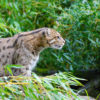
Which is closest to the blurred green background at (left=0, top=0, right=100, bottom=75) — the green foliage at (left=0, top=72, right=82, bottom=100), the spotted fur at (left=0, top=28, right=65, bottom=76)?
the spotted fur at (left=0, top=28, right=65, bottom=76)

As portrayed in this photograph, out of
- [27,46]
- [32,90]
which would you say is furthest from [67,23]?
[32,90]

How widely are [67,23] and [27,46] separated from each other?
1761 mm

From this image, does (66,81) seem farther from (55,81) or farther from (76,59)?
(76,59)

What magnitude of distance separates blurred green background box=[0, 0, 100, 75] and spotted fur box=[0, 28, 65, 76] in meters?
0.57

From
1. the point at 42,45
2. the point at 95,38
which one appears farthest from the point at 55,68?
the point at 42,45

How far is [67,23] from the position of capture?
8.35m

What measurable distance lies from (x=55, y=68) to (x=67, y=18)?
2.36 metres

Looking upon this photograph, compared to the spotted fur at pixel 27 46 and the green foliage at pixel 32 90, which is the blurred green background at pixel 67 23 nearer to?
the spotted fur at pixel 27 46

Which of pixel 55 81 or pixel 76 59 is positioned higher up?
pixel 55 81

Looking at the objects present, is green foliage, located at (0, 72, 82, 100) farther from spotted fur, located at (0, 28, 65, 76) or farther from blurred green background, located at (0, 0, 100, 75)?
blurred green background, located at (0, 0, 100, 75)

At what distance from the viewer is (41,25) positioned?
9742 mm

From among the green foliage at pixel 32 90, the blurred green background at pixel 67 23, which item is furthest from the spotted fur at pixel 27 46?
the green foliage at pixel 32 90

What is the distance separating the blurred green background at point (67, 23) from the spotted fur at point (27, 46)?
57cm

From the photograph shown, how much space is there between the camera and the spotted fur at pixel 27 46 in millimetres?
6922
